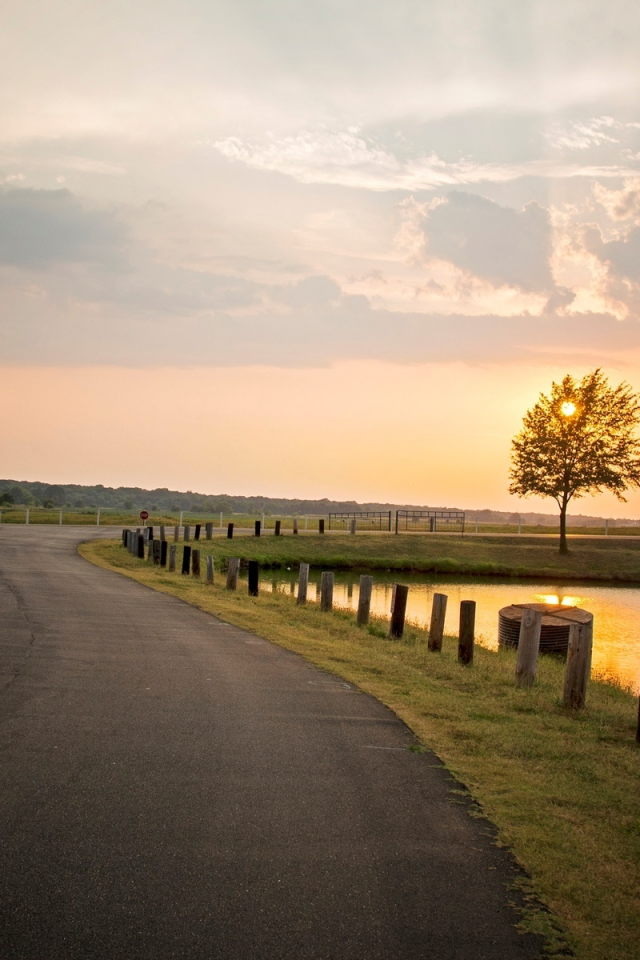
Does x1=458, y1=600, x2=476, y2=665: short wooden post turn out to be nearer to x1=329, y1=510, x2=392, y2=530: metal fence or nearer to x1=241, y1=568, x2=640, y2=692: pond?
x1=241, y1=568, x2=640, y2=692: pond

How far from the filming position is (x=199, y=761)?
711 centimetres

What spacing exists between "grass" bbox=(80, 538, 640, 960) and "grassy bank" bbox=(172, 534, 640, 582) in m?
29.2

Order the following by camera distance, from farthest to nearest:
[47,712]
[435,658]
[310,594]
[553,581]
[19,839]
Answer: [553,581], [310,594], [435,658], [47,712], [19,839]

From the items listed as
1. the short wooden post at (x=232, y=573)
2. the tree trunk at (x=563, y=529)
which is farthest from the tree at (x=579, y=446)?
the short wooden post at (x=232, y=573)

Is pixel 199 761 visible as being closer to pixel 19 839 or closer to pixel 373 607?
pixel 19 839

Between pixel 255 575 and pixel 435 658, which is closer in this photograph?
pixel 435 658

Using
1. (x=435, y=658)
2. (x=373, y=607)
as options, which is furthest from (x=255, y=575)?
(x=435, y=658)

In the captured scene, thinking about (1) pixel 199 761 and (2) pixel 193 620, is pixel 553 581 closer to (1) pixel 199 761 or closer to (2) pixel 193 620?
(2) pixel 193 620

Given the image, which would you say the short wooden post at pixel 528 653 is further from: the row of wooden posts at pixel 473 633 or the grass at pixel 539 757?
the grass at pixel 539 757

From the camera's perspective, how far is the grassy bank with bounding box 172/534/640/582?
4772cm

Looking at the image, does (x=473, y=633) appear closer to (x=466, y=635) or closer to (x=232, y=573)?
(x=466, y=635)

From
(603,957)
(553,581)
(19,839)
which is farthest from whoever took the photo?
(553,581)

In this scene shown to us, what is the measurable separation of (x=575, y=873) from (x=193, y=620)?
12.3 m

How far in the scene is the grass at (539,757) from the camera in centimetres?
504
